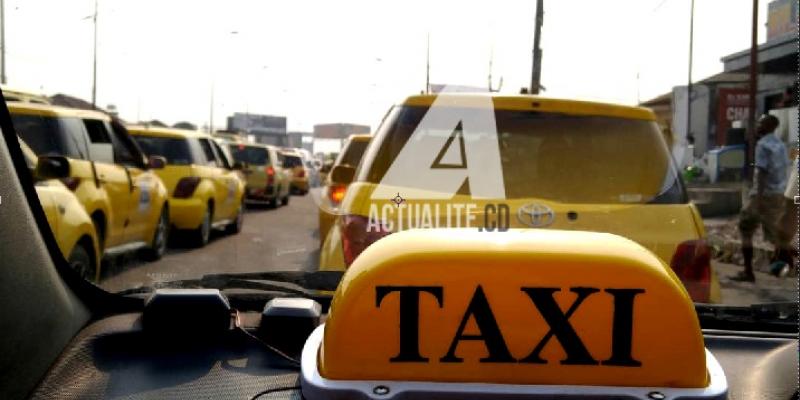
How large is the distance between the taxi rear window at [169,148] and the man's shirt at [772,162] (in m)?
7.60

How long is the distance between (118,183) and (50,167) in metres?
2.99

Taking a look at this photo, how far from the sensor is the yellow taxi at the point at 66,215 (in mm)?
5363

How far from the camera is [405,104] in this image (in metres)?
4.28

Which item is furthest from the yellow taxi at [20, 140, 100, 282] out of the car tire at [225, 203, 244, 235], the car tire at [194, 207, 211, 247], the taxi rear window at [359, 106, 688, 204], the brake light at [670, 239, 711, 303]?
the car tire at [225, 203, 244, 235]

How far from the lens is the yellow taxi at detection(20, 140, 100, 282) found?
5363mm

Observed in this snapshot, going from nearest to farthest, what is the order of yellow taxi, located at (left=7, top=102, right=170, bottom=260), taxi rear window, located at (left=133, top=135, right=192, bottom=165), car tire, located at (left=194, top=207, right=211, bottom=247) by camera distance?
yellow taxi, located at (left=7, top=102, right=170, bottom=260)
car tire, located at (left=194, top=207, right=211, bottom=247)
taxi rear window, located at (left=133, top=135, right=192, bottom=165)

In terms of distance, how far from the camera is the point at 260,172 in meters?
21.4

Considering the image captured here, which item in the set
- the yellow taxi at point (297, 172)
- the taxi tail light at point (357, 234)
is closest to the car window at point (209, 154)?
the taxi tail light at point (357, 234)

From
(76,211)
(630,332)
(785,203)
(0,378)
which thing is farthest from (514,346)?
(785,203)

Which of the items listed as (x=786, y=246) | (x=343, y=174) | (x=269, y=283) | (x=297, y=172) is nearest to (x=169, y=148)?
(x=343, y=174)

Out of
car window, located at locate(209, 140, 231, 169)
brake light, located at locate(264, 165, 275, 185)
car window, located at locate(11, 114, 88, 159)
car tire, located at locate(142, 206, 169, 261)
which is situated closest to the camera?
car window, located at locate(11, 114, 88, 159)

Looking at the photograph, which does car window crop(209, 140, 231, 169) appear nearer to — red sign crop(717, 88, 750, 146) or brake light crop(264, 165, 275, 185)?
brake light crop(264, 165, 275, 185)

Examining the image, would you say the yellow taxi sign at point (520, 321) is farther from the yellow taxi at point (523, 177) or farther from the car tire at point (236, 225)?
the car tire at point (236, 225)

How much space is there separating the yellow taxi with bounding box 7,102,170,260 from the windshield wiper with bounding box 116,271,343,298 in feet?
9.62
